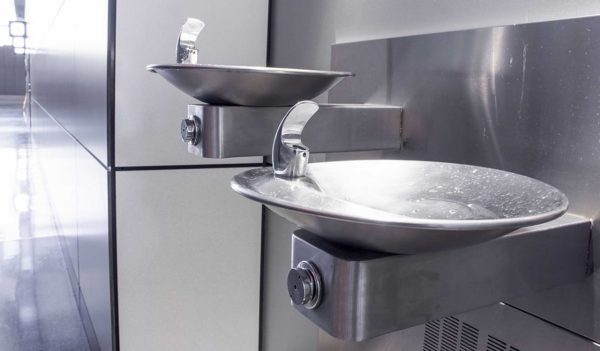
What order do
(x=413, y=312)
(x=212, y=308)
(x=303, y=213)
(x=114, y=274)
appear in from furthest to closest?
(x=212, y=308), (x=114, y=274), (x=413, y=312), (x=303, y=213)

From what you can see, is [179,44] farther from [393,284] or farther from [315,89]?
[393,284]

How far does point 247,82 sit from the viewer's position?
1153 millimetres

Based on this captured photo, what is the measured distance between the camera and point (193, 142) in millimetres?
1290

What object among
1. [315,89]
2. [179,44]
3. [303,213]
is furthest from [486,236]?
[179,44]

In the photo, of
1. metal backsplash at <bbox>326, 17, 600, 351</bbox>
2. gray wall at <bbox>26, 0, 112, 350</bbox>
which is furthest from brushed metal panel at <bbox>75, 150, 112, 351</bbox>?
metal backsplash at <bbox>326, 17, 600, 351</bbox>

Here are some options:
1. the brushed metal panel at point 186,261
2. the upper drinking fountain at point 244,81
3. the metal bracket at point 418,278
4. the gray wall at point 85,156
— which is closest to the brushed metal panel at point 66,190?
the gray wall at point 85,156

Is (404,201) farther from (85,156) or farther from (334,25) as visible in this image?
(85,156)

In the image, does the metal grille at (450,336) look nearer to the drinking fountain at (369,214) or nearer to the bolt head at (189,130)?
the drinking fountain at (369,214)

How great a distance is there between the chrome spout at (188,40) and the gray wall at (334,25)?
Result: 0.48 m

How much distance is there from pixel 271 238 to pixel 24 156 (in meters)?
7.28

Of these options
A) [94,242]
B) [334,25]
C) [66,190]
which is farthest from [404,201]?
[66,190]

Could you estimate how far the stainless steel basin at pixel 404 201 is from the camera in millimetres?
627

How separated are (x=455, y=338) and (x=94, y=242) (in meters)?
1.60

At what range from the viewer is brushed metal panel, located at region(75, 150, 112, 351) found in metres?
2.04
